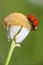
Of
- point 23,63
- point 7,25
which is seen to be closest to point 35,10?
point 23,63

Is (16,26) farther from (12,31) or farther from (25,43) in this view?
(25,43)

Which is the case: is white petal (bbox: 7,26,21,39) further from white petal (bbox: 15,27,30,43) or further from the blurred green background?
the blurred green background

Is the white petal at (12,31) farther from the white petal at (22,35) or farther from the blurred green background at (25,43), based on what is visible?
the blurred green background at (25,43)

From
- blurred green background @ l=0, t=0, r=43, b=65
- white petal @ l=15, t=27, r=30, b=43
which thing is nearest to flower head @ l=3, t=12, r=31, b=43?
white petal @ l=15, t=27, r=30, b=43

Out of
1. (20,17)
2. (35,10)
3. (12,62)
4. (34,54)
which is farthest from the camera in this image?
(35,10)

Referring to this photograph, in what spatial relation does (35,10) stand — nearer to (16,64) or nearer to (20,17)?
(16,64)
